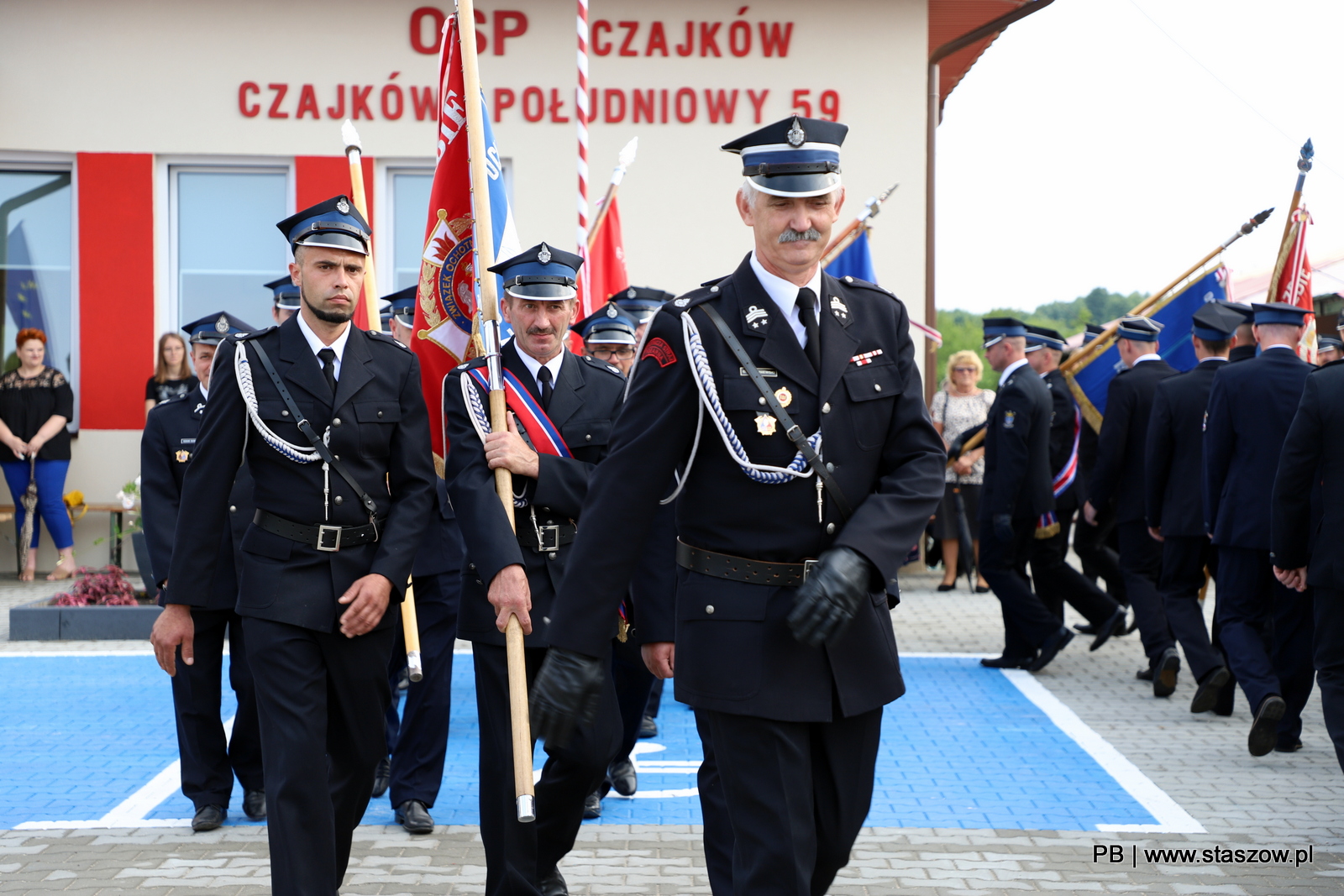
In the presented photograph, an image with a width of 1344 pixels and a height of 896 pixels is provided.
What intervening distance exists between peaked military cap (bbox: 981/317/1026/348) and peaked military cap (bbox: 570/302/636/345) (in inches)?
122

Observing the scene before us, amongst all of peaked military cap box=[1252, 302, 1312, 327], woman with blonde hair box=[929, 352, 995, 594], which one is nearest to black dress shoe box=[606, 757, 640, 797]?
peaked military cap box=[1252, 302, 1312, 327]

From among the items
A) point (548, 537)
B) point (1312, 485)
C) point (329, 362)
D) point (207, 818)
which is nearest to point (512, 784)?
point (548, 537)

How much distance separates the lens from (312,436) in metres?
4.23

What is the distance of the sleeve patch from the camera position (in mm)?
→ 3211

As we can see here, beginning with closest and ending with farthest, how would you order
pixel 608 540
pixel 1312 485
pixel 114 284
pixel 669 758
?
pixel 608 540 → pixel 1312 485 → pixel 669 758 → pixel 114 284

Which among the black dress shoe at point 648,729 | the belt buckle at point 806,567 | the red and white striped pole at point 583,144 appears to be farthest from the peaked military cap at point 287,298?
the belt buckle at point 806,567

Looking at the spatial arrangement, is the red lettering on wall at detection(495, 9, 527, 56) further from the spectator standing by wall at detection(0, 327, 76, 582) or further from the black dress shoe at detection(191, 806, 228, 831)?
the black dress shoe at detection(191, 806, 228, 831)

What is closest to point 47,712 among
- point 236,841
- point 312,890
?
point 236,841

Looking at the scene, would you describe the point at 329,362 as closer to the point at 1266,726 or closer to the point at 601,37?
the point at 1266,726

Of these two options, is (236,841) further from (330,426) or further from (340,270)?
(340,270)

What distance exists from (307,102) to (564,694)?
11027mm

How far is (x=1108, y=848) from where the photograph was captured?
5.13m

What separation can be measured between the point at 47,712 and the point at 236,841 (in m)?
2.91

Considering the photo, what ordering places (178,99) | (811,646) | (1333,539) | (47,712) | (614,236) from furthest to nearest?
(178,99), (614,236), (47,712), (1333,539), (811,646)
